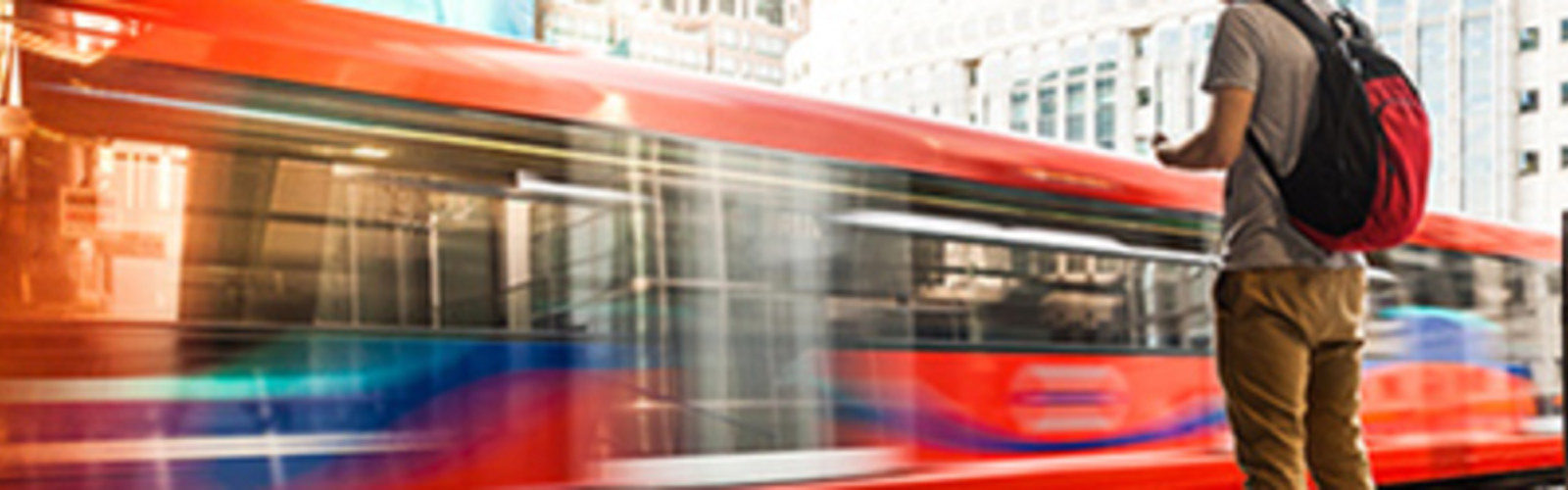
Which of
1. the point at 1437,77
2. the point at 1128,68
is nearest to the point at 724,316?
the point at 1437,77

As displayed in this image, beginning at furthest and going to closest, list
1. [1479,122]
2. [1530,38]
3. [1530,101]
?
[1479,122], [1530,38], [1530,101]

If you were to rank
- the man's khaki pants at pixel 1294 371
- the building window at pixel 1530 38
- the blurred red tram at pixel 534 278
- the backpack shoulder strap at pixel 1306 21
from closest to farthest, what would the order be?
the man's khaki pants at pixel 1294 371 → the backpack shoulder strap at pixel 1306 21 → the blurred red tram at pixel 534 278 → the building window at pixel 1530 38

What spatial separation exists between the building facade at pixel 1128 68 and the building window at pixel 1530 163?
8 cm

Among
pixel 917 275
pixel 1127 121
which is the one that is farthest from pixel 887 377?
pixel 1127 121

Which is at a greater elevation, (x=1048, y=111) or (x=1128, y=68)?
(x=1128, y=68)

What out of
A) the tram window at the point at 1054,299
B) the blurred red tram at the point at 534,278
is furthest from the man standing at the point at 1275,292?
the tram window at the point at 1054,299

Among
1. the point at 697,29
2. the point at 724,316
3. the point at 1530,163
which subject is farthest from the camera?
the point at 697,29

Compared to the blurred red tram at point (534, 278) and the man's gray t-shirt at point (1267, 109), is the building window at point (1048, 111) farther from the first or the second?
the man's gray t-shirt at point (1267, 109)

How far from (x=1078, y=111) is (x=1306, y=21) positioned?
5881 centimetres

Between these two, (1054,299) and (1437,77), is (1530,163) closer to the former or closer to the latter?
(1437,77)

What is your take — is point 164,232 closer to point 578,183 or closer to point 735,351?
point 578,183

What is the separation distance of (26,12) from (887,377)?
348 cm

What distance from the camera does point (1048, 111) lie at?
6091 centimetres

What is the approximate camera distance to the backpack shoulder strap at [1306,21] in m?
2.68
